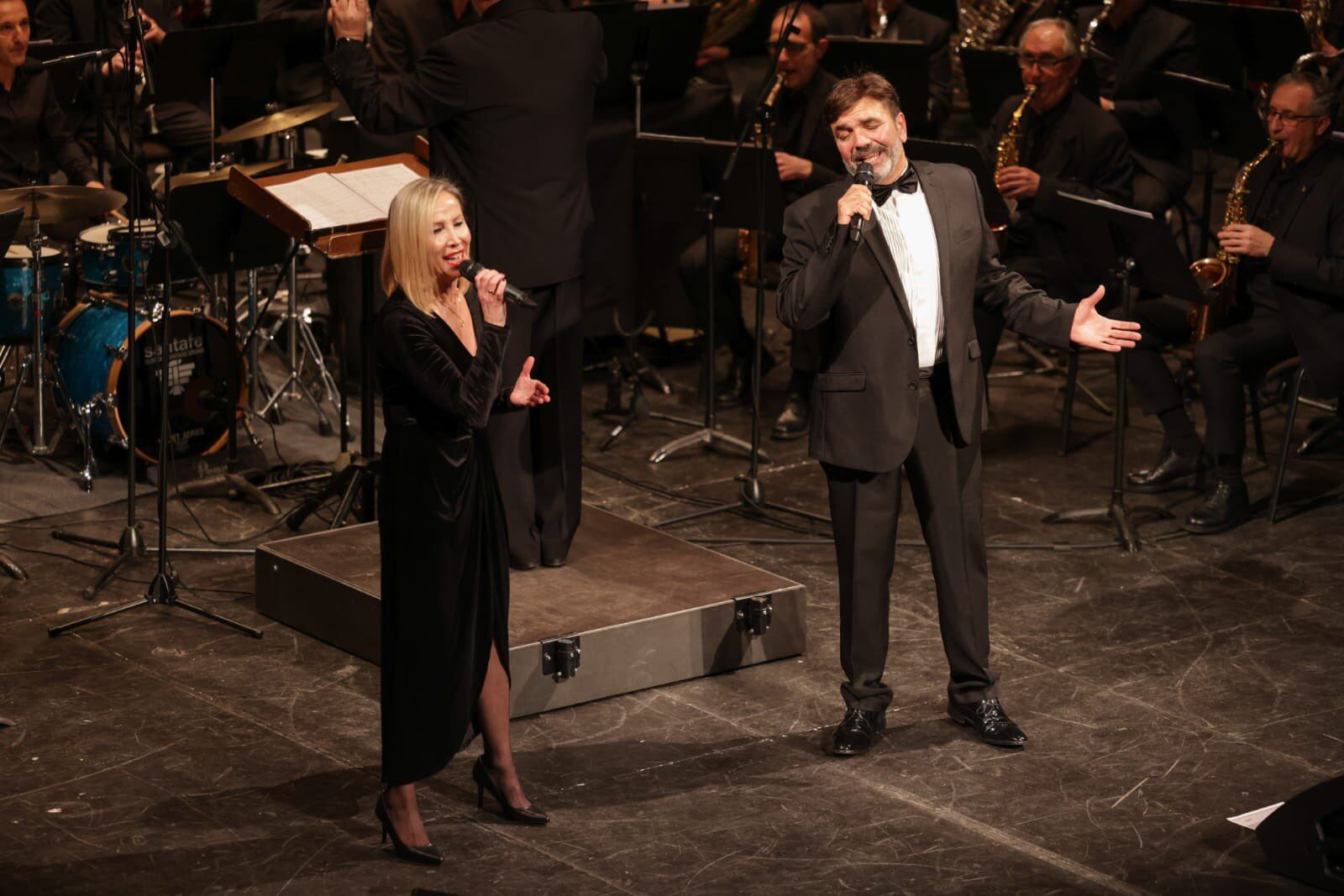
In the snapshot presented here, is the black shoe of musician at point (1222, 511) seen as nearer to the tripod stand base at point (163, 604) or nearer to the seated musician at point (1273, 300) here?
the seated musician at point (1273, 300)

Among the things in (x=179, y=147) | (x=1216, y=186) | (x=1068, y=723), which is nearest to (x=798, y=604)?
(x=1068, y=723)

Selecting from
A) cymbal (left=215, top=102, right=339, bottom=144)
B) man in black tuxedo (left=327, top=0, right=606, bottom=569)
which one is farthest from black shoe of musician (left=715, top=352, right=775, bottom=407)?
man in black tuxedo (left=327, top=0, right=606, bottom=569)

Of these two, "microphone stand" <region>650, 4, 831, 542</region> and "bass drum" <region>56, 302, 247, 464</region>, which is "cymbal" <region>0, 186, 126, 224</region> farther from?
"microphone stand" <region>650, 4, 831, 542</region>

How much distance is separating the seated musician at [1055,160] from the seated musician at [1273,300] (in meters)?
0.52

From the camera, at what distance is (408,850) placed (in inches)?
177

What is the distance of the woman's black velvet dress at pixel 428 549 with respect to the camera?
4.38 m

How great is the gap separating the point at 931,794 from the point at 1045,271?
11.0ft

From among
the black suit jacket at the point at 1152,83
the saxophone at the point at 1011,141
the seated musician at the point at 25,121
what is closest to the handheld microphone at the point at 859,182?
the saxophone at the point at 1011,141

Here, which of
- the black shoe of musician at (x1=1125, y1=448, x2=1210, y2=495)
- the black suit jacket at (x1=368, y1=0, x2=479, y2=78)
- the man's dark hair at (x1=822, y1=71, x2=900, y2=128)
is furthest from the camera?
the black suit jacket at (x1=368, y1=0, x2=479, y2=78)

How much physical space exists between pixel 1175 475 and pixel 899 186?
3.09 m

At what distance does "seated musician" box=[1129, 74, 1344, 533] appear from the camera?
697 cm

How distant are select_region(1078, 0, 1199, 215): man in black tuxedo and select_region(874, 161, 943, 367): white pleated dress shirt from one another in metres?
3.97

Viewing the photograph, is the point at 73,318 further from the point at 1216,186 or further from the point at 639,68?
Result: the point at 1216,186

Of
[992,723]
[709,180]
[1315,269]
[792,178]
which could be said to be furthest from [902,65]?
[992,723]
